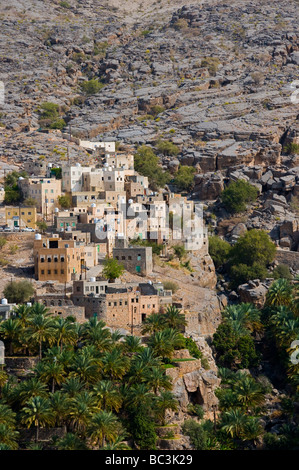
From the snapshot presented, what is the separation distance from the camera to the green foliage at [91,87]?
170000 mm

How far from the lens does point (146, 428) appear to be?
73.6 meters

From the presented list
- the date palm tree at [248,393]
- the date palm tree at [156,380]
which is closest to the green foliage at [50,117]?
the date palm tree at [248,393]

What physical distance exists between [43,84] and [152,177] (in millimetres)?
49040

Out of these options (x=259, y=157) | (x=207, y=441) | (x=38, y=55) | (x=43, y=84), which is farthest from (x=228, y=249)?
(x=38, y=55)

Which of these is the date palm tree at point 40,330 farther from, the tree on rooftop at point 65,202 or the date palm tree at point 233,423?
the tree on rooftop at point 65,202

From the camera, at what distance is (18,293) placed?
8625 cm

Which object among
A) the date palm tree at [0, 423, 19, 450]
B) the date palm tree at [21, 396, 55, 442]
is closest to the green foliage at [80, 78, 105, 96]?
the date palm tree at [21, 396, 55, 442]

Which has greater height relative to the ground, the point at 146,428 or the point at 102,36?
the point at 102,36

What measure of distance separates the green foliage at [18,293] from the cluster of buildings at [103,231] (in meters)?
1.47

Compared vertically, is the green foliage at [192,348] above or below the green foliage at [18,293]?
below

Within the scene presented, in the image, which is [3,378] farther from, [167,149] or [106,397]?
[167,149]

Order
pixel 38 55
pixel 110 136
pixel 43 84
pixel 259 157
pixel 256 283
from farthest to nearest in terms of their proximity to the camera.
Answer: pixel 38 55 → pixel 43 84 → pixel 110 136 → pixel 259 157 → pixel 256 283

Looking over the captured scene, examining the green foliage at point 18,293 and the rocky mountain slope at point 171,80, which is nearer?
the green foliage at point 18,293
